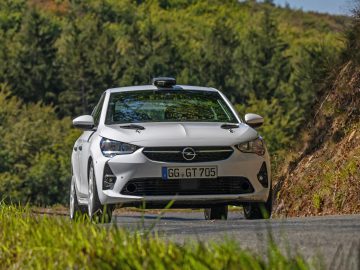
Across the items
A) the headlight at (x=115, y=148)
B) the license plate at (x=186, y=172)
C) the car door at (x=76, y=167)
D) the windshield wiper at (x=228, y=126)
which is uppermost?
the windshield wiper at (x=228, y=126)

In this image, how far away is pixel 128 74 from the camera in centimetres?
14025

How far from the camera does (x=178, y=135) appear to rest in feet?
35.9

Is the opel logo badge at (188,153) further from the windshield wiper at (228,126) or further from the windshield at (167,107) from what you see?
the windshield at (167,107)

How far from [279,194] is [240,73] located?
4993 inches

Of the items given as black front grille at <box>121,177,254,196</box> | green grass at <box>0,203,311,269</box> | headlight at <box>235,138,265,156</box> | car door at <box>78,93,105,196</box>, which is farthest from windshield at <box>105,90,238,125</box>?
green grass at <box>0,203,311,269</box>

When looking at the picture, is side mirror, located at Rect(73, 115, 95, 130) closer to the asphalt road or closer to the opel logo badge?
the opel logo badge

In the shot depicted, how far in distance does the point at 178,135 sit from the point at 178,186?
533mm

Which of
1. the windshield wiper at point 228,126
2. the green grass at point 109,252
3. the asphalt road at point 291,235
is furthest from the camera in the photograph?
the windshield wiper at point 228,126

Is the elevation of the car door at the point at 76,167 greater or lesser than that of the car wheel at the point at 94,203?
lesser

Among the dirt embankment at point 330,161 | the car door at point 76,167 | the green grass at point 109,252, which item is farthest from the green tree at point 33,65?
the green grass at point 109,252

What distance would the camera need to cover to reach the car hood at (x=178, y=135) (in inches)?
427

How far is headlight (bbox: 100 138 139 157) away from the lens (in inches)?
427

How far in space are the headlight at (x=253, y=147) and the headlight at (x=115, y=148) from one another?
3.58 feet

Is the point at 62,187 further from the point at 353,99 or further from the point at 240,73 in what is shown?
the point at 353,99
